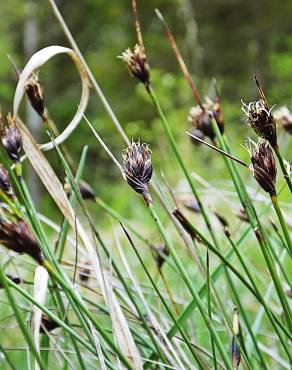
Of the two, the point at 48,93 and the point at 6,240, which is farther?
the point at 48,93

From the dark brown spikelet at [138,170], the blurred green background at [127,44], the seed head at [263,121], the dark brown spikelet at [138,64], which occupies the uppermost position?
the dark brown spikelet at [138,64]

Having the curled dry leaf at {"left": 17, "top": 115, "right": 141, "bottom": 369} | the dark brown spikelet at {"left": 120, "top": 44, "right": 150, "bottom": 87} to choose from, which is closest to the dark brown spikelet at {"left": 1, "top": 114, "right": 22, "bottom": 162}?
the curled dry leaf at {"left": 17, "top": 115, "right": 141, "bottom": 369}

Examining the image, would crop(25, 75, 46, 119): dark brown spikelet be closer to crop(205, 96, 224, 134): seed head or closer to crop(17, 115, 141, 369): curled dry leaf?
crop(17, 115, 141, 369): curled dry leaf

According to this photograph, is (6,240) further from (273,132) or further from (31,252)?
(273,132)

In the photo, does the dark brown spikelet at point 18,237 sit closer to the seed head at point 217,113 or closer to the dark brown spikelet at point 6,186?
the dark brown spikelet at point 6,186

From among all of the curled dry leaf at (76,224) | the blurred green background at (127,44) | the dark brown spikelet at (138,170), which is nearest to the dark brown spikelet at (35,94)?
the curled dry leaf at (76,224)

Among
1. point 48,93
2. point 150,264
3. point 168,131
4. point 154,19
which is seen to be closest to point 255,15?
point 154,19
